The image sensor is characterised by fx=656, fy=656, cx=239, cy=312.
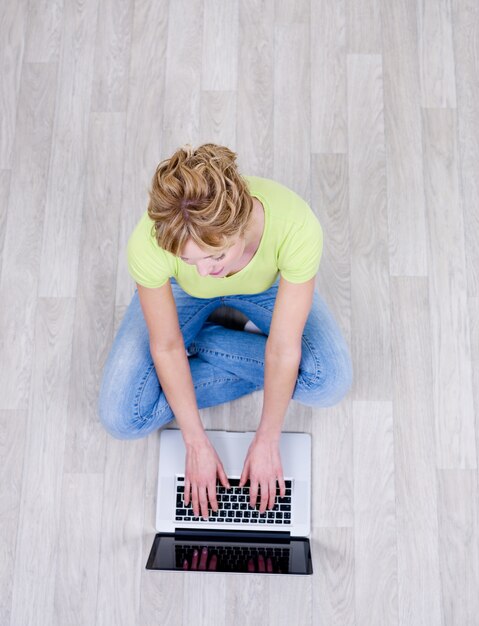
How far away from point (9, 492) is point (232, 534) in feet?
1.81

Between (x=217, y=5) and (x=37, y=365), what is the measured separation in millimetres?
1095

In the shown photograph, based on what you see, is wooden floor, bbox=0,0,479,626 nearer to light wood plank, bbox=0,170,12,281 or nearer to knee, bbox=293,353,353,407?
light wood plank, bbox=0,170,12,281

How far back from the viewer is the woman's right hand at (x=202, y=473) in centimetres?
137

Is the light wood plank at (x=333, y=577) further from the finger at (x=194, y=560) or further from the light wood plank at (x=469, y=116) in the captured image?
the light wood plank at (x=469, y=116)

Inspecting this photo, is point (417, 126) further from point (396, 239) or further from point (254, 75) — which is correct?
point (254, 75)

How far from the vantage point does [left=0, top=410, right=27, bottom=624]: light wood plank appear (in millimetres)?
1496

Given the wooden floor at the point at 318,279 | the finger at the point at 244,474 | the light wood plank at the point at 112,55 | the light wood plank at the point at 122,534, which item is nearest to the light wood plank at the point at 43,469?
the wooden floor at the point at 318,279

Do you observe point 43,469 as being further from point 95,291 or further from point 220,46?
point 220,46

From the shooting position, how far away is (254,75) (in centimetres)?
178

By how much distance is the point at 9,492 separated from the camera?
1.54 meters

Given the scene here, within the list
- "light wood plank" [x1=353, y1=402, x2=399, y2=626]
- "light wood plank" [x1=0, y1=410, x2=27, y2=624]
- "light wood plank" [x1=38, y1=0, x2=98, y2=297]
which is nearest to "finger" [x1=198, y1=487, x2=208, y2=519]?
"light wood plank" [x1=353, y1=402, x2=399, y2=626]

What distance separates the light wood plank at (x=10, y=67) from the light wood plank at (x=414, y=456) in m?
1.08

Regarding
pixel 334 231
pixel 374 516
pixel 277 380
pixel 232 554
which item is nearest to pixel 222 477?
pixel 232 554

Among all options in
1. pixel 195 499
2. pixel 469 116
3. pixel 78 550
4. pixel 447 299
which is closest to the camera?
pixel 195 499
